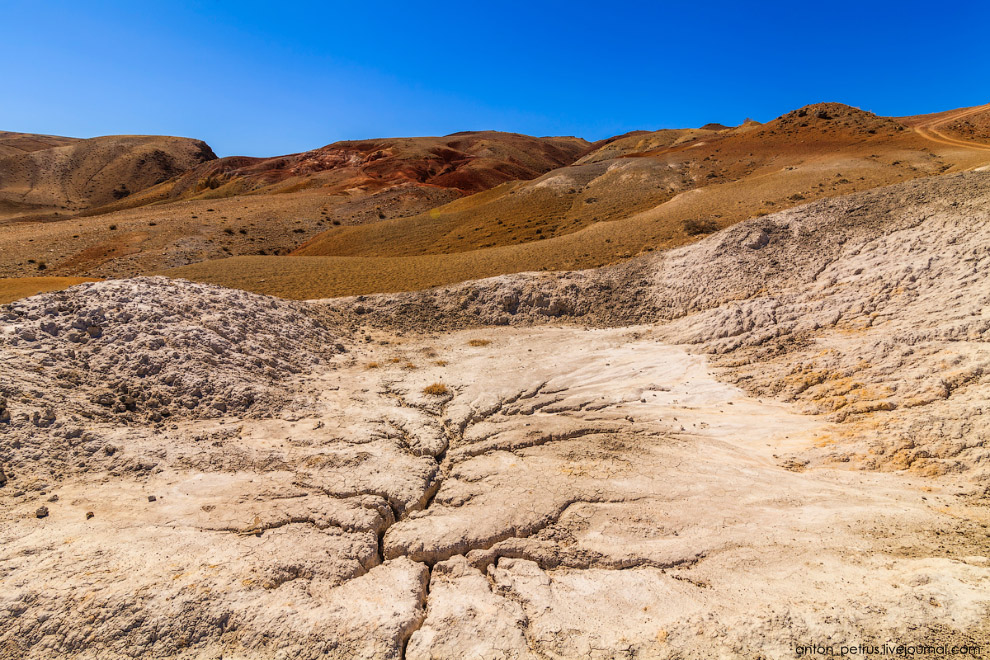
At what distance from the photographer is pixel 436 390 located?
11.4 m

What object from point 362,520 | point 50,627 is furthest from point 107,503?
point 362,520

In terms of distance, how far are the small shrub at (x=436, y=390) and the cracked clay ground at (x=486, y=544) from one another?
129cm

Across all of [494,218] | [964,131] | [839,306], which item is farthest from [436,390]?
[964,131]

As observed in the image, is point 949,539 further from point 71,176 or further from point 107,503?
point 71,176

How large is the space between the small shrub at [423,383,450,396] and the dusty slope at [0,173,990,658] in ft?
0.81

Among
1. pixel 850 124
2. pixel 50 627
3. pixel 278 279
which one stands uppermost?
pixel 850 124

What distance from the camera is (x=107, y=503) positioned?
6.80m

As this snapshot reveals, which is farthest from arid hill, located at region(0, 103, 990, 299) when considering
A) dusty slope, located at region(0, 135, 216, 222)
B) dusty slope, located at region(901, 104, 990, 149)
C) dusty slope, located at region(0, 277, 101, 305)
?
dusty slope, located at region(0, 135, 216, 222)

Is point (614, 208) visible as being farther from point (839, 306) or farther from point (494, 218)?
point (839, 306)

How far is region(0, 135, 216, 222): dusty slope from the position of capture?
62594 mm

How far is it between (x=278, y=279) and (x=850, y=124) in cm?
4640

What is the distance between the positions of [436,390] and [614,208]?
2625cm

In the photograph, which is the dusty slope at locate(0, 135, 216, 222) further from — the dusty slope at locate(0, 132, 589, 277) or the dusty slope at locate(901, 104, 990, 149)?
the dusty slope at locate(901, 104, 990, 149)

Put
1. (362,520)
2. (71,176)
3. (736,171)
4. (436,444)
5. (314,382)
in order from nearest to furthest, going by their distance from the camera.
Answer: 1. (362,520)
2. (436,444)
3. (314,382)
4. (736,171)
5. (71,176)
